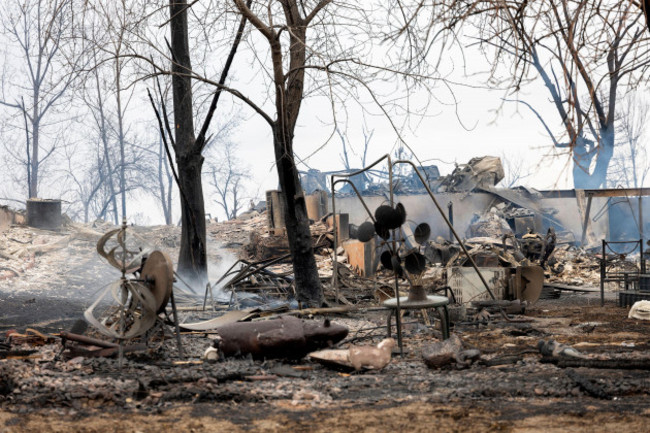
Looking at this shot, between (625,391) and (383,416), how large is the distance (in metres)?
2.24

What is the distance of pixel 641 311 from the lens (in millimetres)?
10594

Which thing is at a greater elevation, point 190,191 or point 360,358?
point 190,191

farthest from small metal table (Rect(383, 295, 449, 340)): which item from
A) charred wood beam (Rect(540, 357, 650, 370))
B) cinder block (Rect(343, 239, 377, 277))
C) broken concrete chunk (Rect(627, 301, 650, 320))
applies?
cinder block (Rect(343, 239, 377, 277))

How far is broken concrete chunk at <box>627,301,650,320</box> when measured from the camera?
34.6ft

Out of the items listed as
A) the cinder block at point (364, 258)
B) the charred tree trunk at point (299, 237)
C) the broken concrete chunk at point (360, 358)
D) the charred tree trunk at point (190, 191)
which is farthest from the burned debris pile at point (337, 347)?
the cinder block at point (364, 258)

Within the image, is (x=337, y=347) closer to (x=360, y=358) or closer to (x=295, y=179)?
(x=360, y=358)

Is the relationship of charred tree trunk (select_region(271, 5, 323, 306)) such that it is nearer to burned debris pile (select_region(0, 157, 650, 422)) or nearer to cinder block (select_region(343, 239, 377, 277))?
burned debris pile (select_region(0, 157, 650, 422))

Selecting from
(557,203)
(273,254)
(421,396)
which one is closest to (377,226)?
(421,396)

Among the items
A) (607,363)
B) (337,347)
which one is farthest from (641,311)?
(337,347)

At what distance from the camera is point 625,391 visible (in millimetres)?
5742

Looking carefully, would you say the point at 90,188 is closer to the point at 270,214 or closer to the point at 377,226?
the point at 270,214

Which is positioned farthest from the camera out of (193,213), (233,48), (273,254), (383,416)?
(273,254)

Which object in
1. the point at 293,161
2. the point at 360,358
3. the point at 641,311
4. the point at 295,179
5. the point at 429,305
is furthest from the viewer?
the point at 295,179

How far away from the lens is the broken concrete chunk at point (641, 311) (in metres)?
10.5
